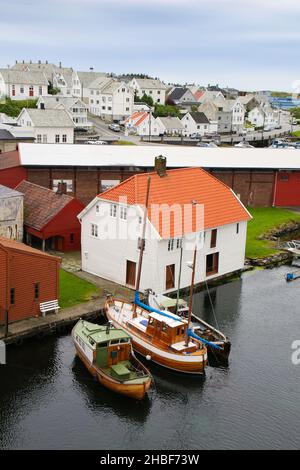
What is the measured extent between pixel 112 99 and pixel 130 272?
103 metres

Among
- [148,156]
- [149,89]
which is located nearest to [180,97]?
[149,89]

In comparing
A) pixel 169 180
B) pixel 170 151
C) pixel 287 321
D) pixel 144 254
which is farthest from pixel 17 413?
pixel 170 151

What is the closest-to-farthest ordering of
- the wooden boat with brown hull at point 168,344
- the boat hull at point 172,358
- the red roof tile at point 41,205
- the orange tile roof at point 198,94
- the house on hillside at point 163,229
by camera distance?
the boat hull at point 172,358 → the wooden boat with brown hull at point 168,344 → the house on hillside at point 163,229 → the red roof tile at point 41,205 → the orange tile roof at point 198,94

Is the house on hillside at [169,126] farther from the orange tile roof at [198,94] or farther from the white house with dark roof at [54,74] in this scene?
the orange tile roof at [198,94]

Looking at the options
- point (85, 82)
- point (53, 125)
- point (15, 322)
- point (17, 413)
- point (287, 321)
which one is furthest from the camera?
point (85, 82)

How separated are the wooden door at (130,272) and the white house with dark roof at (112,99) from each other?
335 feet

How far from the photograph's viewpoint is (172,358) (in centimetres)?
2944

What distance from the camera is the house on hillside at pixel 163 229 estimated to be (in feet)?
127

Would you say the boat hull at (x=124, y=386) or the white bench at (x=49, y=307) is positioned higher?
the white bench at (x=49, y=307)

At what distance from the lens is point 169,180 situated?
42.0 metres

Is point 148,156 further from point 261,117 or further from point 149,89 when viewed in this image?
point 261,117

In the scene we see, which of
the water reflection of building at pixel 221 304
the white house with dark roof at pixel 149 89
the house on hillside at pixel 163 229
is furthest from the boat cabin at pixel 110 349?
the white house with dark roof at pixel 149 89
